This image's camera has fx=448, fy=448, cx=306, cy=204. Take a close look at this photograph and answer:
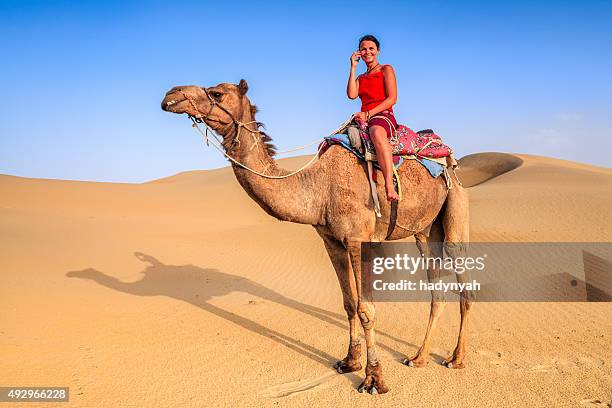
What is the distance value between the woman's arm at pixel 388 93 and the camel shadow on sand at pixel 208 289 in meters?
3.51

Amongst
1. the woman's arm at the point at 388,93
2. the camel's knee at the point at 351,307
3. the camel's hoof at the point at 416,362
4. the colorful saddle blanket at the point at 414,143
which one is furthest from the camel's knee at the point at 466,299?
the woman's arm at the point at 388,93

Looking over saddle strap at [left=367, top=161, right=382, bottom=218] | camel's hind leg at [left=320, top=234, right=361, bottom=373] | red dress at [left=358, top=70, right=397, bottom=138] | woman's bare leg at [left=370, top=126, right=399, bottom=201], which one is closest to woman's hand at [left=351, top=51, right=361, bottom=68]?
red dress at [left=358, top=70, right=397, bottom=138]

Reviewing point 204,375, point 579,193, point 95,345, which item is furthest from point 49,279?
point 579,193

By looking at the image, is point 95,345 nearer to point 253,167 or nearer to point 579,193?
point 253,167

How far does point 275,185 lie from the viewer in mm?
5172

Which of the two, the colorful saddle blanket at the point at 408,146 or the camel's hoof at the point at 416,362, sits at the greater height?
the colorful saddle blanket at the point at 408,146

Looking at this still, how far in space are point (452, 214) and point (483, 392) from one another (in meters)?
2.32

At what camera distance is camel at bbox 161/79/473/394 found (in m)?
4.96

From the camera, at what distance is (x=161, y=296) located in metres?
10.1

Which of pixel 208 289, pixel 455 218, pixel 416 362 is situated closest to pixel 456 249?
pixel 455 218

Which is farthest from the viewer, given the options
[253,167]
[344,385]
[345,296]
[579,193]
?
[579,193]

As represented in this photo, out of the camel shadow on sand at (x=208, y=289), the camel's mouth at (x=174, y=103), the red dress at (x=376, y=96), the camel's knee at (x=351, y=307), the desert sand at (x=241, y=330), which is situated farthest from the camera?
the camel shadow on sand at (x=208, y=289)

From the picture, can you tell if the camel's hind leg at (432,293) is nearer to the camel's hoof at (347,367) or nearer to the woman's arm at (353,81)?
the camel's hoof at (347,367)

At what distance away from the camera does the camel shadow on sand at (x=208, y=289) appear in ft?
24.0
